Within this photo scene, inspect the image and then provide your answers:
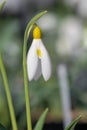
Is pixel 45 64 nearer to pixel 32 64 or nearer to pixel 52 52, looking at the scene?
pixel 32 64

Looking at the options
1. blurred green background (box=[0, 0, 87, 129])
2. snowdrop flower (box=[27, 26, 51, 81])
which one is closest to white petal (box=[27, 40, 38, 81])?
snowdrop flower (box=[27, 26, 51, 81])

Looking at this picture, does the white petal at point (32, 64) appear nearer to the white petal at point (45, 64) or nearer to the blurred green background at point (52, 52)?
the white petal at point (45, 64)

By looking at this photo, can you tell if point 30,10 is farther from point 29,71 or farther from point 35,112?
point 29,71

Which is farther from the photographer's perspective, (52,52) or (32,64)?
(52,52)

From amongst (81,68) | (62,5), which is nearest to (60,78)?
(81,68)

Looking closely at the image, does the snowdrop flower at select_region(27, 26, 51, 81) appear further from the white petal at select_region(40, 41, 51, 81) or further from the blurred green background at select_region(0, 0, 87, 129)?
the blurred green background at select_region(0, 0, 87, 129)

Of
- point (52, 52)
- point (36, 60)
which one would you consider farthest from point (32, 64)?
point (52, 52)

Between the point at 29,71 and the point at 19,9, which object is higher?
the point at 29,71

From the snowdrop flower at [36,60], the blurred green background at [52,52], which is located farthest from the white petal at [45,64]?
the blurred green background at [52,52]
